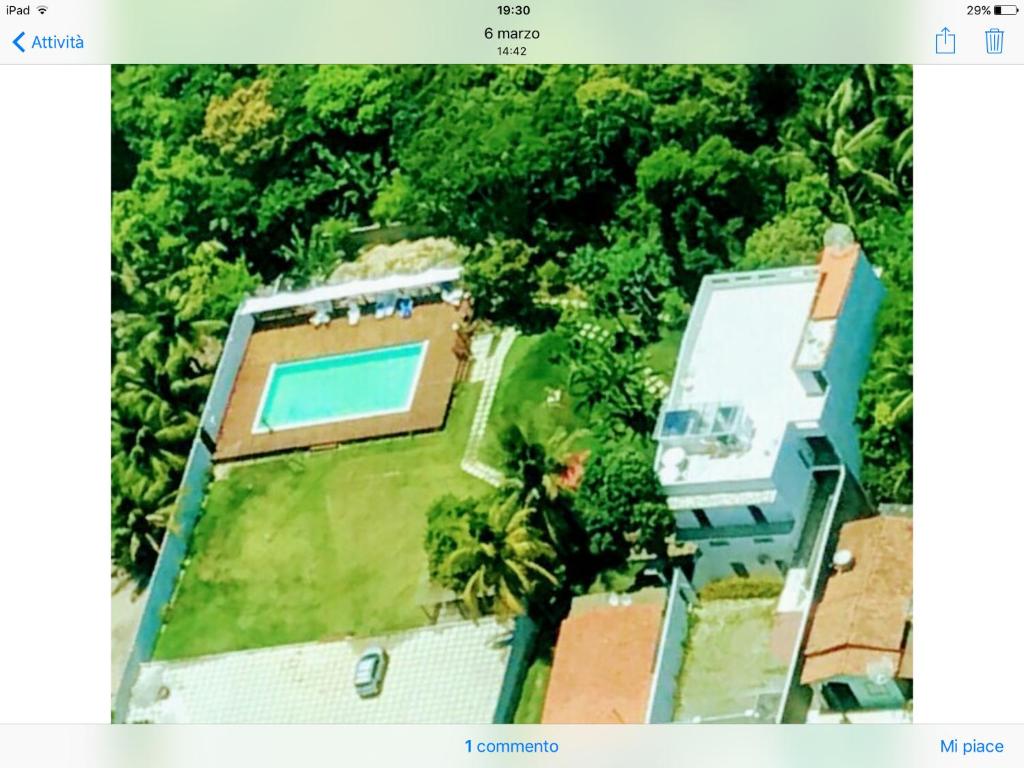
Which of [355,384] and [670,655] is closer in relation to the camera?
[670,655]

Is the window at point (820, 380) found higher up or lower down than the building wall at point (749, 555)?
higher up

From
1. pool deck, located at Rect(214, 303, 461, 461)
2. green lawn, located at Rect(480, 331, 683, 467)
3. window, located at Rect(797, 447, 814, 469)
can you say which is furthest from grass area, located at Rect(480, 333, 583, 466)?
window, located at Rect(797, 447, 814, 469)

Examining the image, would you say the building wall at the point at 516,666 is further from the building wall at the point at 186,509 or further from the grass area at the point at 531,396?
the building wall at the point at 186,509

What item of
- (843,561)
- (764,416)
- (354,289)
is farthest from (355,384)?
(843,561)

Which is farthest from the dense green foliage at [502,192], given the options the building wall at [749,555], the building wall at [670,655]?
the building wall at [670,655]

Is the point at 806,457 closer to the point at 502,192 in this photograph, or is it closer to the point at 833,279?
the point at 833,279
